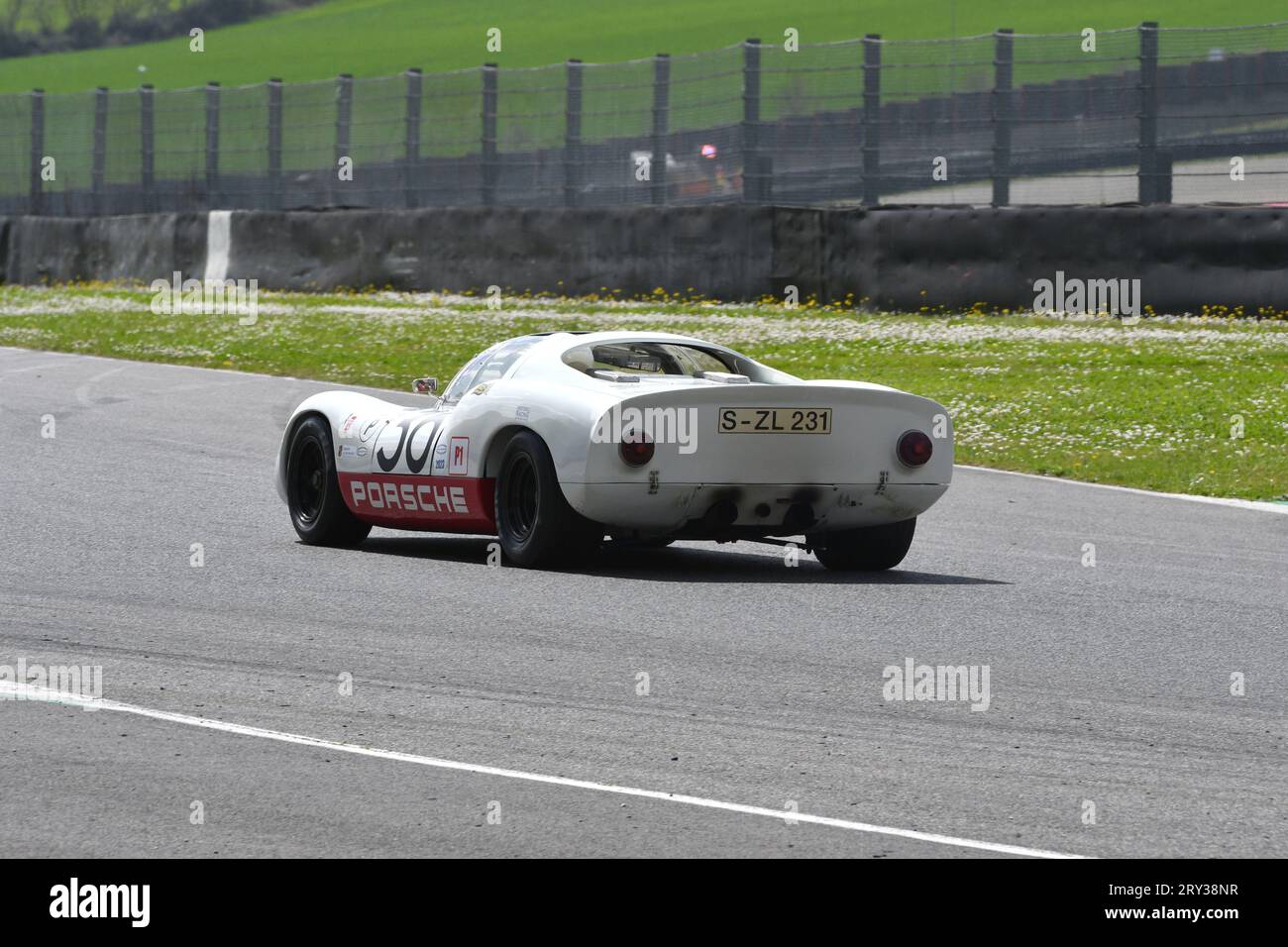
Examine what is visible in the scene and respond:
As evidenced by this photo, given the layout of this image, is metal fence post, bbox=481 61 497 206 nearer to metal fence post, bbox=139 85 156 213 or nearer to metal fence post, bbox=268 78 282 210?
metal fence post, bbox=268 78 282 210

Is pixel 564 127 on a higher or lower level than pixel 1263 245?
higher

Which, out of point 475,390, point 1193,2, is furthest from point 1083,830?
point 1193,2

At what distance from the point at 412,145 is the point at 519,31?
43.2 m

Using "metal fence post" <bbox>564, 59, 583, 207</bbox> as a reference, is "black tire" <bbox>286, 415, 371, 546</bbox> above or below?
below

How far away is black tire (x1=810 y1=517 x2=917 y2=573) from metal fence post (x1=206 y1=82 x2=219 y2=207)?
21703 mm

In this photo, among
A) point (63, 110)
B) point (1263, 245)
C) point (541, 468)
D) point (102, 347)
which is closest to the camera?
point (541, 468)

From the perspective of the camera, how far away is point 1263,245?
19.7 meters

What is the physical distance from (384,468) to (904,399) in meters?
2.70

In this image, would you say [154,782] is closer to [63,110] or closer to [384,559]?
[384,559]

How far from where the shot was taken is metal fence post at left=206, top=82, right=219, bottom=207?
100.0ft

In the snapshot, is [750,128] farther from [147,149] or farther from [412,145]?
[147,149]

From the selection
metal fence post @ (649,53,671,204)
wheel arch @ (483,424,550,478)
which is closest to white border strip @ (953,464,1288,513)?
wheel arch @ (483,424,550,478)

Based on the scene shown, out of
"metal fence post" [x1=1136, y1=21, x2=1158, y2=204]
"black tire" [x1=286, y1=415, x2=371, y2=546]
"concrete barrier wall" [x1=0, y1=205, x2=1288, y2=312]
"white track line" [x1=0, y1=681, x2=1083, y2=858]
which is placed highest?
"metal fence post" [x1=1136, y1=21, x2=1158, y2=204]
